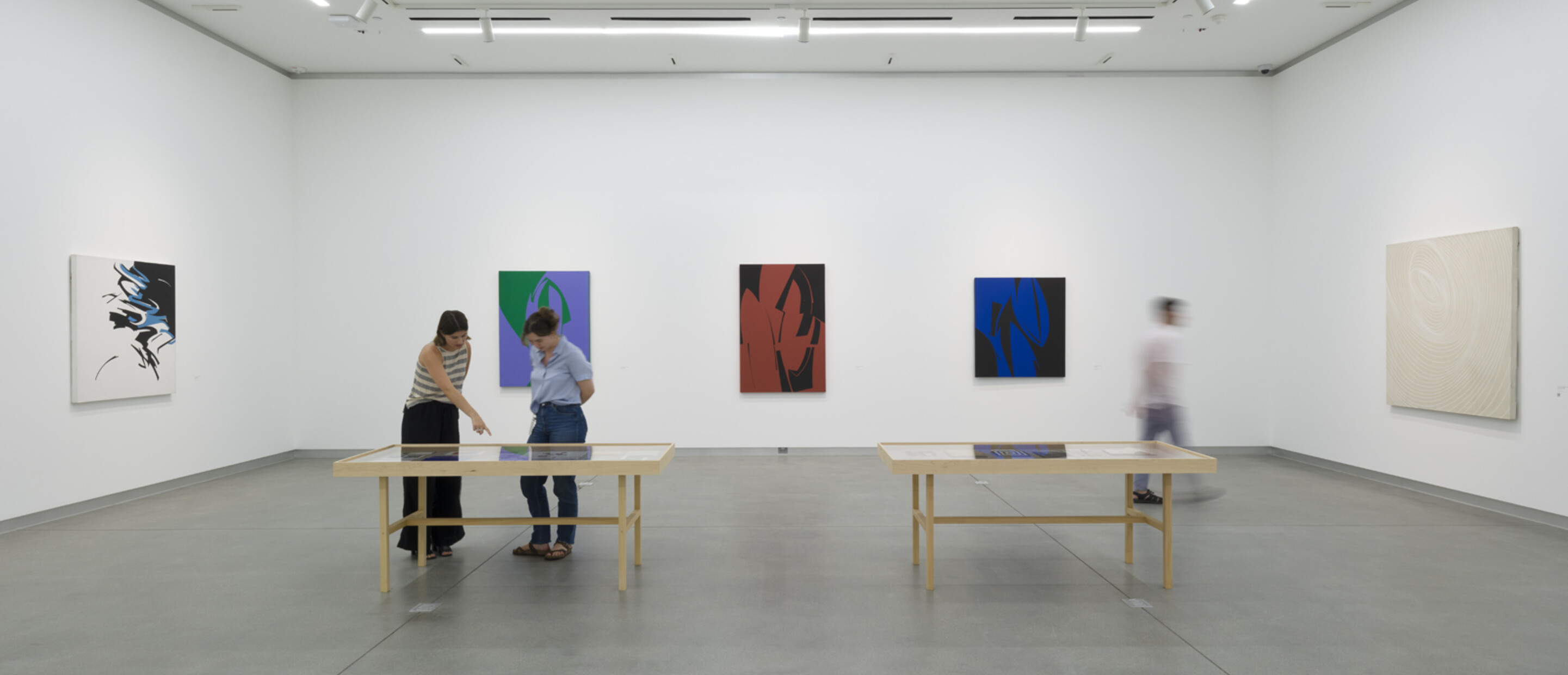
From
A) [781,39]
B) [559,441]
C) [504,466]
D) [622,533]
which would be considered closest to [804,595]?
[622,533]

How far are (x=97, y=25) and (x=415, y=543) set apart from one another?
16.0 feet

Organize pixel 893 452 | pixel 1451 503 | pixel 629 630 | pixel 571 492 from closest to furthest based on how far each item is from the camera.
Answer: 1. pixel 629 630
2. pixel 893 452
3. pixel 571 492
4. pixel 1451 503

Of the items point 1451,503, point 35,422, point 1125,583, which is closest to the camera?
point 1125,583

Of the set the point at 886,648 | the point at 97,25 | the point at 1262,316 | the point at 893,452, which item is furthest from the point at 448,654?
the point at 1262,316

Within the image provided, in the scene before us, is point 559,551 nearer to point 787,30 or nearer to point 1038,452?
point 1038,452

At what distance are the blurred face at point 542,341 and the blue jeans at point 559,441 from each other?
0.34 m

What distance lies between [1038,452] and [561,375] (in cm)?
265

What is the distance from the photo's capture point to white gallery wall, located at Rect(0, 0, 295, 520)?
17.0 ft

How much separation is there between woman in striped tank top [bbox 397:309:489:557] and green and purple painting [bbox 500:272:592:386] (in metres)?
3.38

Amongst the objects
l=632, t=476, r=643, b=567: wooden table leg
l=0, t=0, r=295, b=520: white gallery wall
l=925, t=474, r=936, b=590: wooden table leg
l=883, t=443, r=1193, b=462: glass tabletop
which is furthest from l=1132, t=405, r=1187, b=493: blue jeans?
l=0, t=0, r=295, b=520: white gallery wall

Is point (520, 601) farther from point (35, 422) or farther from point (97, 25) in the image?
point (97, 25)

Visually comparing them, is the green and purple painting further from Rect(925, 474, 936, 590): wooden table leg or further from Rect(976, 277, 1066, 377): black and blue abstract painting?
Rect(925, 474, 936, 590): wooden table leg

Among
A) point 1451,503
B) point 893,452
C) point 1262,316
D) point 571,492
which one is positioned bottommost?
point 1451,503

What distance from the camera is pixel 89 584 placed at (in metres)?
3.89
